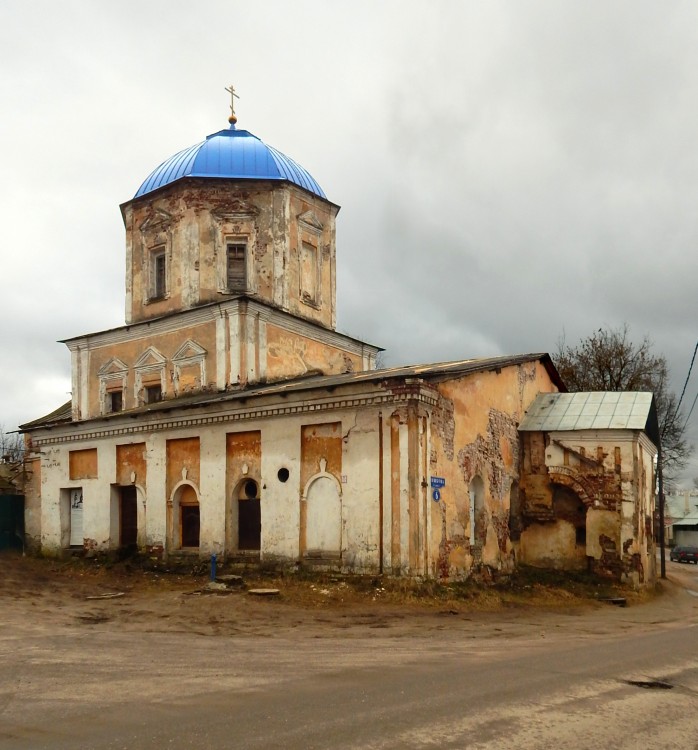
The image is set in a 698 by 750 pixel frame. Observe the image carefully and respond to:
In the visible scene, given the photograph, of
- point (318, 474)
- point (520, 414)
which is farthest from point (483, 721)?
point (520, 414)

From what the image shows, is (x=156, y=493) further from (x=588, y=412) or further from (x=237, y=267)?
(x=588, y=412)


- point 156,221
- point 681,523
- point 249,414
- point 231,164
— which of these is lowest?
point 681,523

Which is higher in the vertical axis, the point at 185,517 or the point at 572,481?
the point at 572,481

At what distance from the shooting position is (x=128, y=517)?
22.5m

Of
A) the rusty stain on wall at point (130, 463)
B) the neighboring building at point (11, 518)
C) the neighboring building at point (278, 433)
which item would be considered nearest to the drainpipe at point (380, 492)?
the neighboring building at point (278, 433)

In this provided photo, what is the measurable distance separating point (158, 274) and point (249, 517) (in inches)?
393

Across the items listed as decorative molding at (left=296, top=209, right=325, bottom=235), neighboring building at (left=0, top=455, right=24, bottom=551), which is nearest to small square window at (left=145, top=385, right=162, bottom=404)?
neighboring building at (left=0, top=455, right=24, bottom=551)

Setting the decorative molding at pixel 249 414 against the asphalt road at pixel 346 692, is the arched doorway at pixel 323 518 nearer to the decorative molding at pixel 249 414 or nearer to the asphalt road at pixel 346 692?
the decorative molding at pixel 249 414

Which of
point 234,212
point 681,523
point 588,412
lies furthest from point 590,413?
point 681,523

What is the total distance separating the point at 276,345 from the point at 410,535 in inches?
369

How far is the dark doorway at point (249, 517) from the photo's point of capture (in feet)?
63.6

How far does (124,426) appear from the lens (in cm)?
2238

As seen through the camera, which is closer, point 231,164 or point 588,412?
point 588,412

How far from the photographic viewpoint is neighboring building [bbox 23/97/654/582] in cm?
1739
